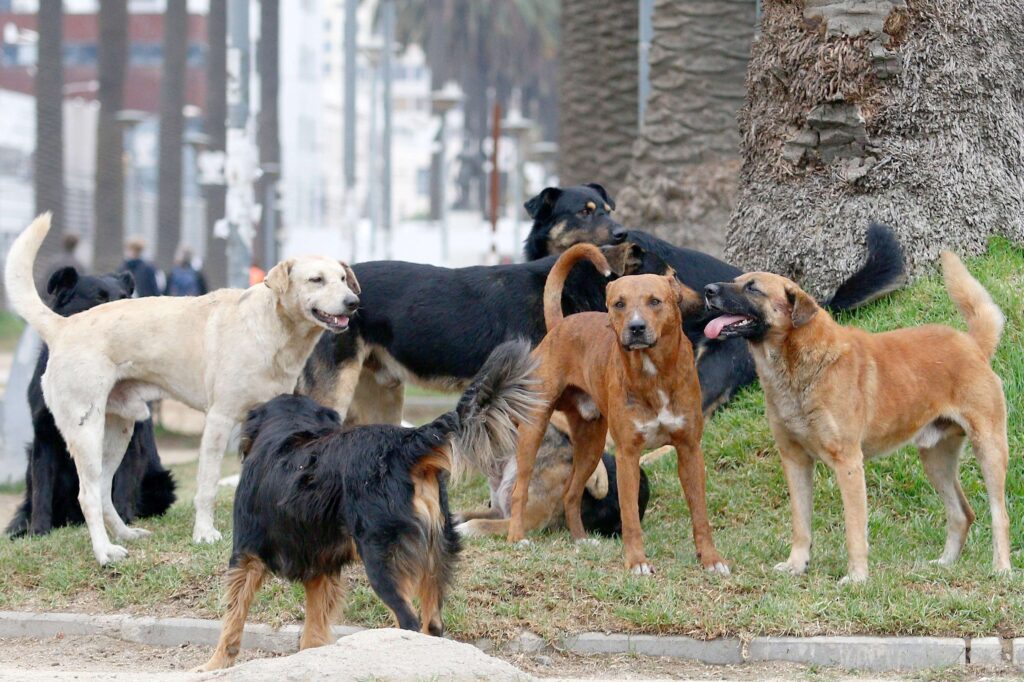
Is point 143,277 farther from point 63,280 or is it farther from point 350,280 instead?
point 350,280

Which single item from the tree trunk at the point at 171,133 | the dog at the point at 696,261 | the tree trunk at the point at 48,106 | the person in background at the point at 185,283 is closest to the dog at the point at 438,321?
the dog at the point at 696,261

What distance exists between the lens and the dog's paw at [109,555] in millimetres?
7629

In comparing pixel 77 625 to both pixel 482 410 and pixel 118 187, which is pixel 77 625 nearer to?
pixel 482 410

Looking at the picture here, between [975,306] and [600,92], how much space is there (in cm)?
1190

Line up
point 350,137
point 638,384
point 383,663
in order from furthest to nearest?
1. point 350,137
2. point 638,384
3. point 383,663

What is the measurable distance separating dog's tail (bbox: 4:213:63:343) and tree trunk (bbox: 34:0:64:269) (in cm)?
2701

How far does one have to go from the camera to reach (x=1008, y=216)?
960 centimetres

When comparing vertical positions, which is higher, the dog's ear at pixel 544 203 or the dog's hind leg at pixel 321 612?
the dog's ear at pixel 544 203

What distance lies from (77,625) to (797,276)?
560 cm

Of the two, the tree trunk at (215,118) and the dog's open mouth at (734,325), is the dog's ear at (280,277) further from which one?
the tree trunk at (215,118)

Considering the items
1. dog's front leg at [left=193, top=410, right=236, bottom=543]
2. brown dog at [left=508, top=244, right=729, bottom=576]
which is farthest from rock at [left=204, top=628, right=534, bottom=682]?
dog's front leg at [left=193, top=410, right=236, bottom=543]

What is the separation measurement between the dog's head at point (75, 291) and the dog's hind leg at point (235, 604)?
12.2 ft

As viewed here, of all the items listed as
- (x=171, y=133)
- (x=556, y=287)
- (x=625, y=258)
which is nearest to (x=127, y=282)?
(x=556, y=287)

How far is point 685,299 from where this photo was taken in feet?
23.2
